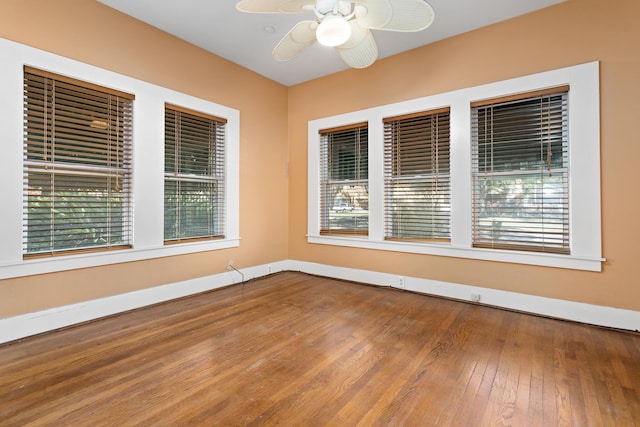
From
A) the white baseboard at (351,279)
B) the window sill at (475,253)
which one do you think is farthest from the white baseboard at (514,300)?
the window sill at (475,253)

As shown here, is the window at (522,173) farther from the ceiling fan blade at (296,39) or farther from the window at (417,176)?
the ceiling fan blade at (296,39)

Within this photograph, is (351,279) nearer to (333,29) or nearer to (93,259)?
(93,259)

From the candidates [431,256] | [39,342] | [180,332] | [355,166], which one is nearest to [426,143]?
[355,166]

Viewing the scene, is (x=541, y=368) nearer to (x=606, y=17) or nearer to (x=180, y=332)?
(x=180, y=332)

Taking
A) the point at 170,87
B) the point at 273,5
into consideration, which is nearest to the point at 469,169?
the point at 273,5

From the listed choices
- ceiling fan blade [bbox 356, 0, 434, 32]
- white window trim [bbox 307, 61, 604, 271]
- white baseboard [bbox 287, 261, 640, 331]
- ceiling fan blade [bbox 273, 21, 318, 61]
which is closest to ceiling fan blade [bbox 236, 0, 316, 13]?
ceiling fan blade [bbox 273, 21, 318, 61]

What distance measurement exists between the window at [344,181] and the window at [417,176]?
1.21 ft

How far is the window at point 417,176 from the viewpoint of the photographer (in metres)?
3.56

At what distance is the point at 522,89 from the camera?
9.90 feet

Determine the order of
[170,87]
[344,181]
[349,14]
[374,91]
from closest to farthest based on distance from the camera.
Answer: [349,14] → [170,87] → [374,91] → [344,181]

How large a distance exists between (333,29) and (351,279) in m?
3.14

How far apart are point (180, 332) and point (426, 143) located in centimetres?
329

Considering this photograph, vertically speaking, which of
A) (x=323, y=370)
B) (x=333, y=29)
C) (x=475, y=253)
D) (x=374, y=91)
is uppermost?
(x=374, y=91)

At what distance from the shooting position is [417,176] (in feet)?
12.2
